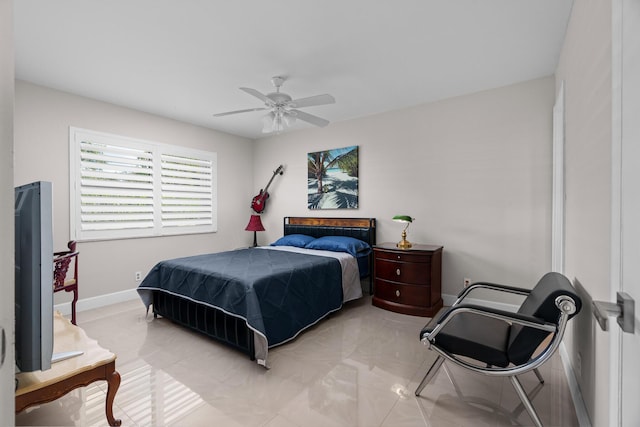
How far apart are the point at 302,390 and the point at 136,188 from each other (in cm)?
351

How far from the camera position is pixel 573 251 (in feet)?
6.83

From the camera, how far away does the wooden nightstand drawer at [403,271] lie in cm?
330

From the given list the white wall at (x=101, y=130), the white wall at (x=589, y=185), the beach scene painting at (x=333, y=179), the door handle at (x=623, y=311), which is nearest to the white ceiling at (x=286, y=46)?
the white wall at (x=101, y=130)

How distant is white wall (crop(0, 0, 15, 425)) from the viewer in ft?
1.70

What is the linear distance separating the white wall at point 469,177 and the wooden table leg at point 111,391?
11.0 ft

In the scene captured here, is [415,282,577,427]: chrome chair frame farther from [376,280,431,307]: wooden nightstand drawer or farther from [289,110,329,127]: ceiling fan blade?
[289,110,329,127]: ceiling fan blade

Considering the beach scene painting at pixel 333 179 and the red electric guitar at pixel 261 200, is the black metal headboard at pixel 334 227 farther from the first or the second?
the red electric guitar at pixel 261 200

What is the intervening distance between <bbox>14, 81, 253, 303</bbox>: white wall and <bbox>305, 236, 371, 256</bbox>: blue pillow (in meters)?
1.99

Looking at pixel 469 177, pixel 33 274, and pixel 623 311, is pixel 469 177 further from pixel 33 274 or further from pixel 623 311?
pixel 33 274

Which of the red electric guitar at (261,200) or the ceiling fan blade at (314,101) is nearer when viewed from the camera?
the ceiling fan blade at (314,101)

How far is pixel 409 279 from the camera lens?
133 inches

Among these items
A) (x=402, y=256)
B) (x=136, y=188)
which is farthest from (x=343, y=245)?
(x=136, y=188)

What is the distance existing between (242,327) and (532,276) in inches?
120

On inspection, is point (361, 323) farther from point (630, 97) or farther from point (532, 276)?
point (630, 97)
